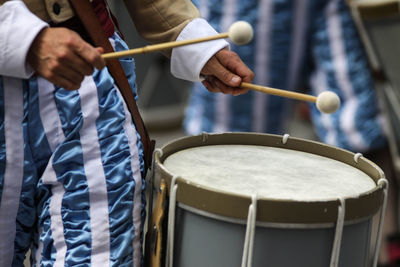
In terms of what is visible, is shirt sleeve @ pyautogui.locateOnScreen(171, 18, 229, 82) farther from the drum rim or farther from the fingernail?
the drum rim

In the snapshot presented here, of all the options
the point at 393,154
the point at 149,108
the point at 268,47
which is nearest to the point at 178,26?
the point at 268,47

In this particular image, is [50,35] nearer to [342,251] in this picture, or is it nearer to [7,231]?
[7,231]

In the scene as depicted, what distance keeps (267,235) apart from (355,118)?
1138 mm

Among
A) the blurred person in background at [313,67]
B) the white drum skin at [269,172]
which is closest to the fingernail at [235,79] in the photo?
the white drum skin at [269,172]

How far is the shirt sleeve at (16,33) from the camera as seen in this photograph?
1157 millimetres

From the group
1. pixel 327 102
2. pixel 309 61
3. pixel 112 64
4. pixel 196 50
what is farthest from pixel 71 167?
pixel 309 61

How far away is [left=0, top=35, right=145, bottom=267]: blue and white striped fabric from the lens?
128 centimetres

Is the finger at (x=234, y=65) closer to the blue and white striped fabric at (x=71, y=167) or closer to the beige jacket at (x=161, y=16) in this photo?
the beige jacket at (x=161, y=16)

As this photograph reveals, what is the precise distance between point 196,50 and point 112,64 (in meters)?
0.19

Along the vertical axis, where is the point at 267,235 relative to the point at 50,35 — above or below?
below

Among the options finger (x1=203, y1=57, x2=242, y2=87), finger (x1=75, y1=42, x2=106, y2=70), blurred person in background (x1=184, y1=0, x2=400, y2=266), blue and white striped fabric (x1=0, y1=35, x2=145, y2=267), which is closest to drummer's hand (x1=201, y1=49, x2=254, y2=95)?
finger (x1=203, y1=57, x2=242, y2=87)

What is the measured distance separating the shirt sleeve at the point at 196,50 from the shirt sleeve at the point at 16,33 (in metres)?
0.36

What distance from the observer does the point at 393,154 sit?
225 centimetres

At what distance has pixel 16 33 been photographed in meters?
1.16
